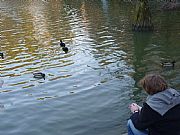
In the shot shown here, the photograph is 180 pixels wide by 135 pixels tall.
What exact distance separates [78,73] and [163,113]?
10.7 m

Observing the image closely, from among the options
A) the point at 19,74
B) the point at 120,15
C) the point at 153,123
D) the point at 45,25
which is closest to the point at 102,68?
the point at 19,74

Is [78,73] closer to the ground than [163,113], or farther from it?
closer to the ground

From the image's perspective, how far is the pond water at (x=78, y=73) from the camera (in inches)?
436

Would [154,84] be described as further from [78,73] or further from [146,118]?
[78,73]

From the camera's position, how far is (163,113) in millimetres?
5695

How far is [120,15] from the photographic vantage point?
35750mm

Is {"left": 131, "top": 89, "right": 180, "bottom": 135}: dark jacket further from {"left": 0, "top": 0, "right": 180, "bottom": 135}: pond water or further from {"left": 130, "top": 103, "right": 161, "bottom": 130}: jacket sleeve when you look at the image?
{"left": 0, "top": 0, "right": 180, "bottom": 135}: pond water

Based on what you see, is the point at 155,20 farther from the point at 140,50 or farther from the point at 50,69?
the point at 50,69

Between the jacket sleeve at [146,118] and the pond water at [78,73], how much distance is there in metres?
3.94

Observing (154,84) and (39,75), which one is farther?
(39,75)

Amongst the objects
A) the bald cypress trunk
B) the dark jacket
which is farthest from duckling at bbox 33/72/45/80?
the bald cypress trunk

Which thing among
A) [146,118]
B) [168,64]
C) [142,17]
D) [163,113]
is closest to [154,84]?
[163,113]

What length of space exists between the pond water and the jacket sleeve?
3.94 m

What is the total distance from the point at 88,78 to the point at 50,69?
99.4 inches
